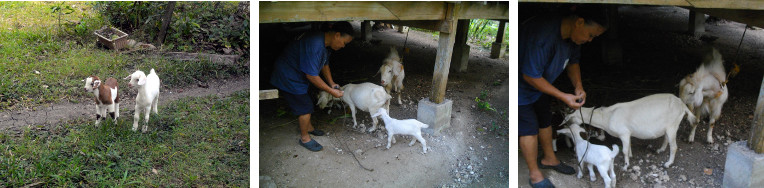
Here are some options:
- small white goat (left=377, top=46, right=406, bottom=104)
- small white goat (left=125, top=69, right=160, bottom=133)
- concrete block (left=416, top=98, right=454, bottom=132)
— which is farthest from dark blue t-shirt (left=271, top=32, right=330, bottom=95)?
concrete block (left=416, top=98, right=454, bottom=132)

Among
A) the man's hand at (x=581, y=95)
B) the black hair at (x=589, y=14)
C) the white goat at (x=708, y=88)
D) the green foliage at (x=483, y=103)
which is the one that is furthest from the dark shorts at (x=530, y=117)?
the green foliage at (x=483, y=103)

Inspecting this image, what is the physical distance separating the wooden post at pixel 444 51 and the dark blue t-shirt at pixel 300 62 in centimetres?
109

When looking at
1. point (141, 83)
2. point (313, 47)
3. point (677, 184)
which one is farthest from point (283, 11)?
point (677, 184)

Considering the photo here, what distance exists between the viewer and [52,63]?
5.20 m

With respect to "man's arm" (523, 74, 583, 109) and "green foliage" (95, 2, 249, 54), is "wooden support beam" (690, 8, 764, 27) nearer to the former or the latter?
"man's arm" (523, 74, 583, 109)

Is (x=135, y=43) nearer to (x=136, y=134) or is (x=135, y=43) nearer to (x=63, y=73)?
(x=63, y=73)

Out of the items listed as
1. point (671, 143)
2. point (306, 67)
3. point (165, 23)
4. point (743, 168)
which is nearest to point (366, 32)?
point (165, 23)

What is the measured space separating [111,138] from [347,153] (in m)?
2.14

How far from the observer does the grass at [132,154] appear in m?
3.95

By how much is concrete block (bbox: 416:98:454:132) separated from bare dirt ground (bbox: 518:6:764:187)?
1122mm

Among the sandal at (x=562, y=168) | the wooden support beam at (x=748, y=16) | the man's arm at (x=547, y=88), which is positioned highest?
the wooden support beam at (x=748, y=16)

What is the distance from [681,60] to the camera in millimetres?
6836

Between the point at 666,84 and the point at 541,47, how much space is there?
343cm

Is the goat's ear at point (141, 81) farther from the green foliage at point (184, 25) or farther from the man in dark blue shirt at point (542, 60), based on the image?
the man in dark blue shirt at point (542, 60)
